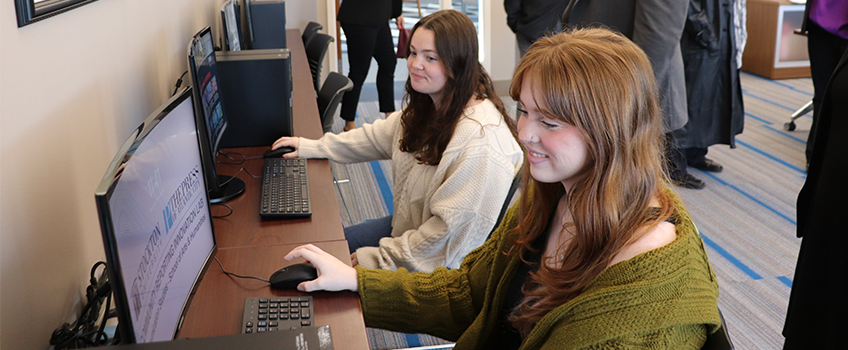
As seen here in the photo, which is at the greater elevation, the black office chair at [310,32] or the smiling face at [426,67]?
the smiling face at [426,67]

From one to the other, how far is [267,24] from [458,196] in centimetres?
253

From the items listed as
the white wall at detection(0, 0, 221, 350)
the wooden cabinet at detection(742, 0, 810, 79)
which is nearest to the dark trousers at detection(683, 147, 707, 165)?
the wooden cabinet at detection(742, 0, 810, 79)

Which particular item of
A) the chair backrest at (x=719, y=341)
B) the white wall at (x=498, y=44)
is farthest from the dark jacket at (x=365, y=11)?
the chair backrest at (x=719, y=341)

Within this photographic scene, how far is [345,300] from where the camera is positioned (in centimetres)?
126

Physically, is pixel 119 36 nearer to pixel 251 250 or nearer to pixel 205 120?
pixel 205 120

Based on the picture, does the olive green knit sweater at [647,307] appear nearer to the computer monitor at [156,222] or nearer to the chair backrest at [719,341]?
the chair backrest at [719,341]

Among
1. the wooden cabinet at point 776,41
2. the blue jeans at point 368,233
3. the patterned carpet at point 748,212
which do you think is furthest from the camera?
the wooden cabinet at point 776,41

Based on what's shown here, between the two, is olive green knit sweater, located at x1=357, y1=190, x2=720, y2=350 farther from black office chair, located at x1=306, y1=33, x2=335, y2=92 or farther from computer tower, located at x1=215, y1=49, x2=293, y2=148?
black office chair, located at x1=306, y1=33, x2=335, y2=92

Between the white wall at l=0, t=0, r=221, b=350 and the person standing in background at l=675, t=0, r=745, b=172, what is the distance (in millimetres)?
2739

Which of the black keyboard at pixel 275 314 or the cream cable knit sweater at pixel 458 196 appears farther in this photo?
the cream cable knit sweater at pixel 458 196

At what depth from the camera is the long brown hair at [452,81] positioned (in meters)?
1.77

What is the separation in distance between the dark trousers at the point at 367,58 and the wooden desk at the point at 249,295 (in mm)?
2989

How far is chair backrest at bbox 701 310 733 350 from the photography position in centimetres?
89

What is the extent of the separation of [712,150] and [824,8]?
3.97 ft
